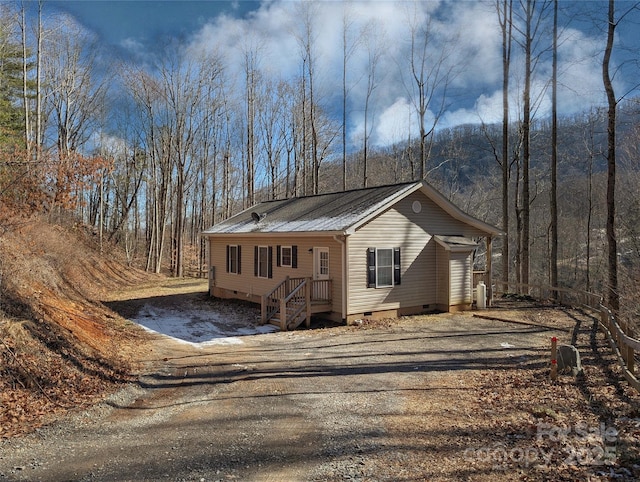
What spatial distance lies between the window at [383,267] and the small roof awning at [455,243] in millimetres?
1913

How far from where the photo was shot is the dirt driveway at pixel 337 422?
4.68m

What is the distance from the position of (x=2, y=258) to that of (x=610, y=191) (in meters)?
18.6

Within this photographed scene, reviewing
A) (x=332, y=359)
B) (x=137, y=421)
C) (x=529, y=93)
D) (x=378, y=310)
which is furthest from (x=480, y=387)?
(x=529, y=93)

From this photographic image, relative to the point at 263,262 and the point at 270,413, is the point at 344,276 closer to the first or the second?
the point at 263,262

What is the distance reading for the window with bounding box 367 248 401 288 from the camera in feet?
48.4

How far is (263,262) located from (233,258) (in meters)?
2.60

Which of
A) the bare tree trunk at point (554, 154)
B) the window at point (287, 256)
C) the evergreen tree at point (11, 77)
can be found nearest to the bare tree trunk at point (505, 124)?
the bare tree trunk at point (554, 154)

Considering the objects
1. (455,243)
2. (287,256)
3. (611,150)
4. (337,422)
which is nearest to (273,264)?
(287,256)

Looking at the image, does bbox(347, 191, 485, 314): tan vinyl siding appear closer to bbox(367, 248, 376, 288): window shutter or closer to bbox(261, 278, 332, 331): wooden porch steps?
bbox(367, 248, 376, 288): window shutter

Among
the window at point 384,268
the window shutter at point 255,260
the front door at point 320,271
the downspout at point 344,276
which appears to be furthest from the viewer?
the window shutter at point 255,260

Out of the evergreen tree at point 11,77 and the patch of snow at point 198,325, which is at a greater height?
the evergreen tree at point 11,77

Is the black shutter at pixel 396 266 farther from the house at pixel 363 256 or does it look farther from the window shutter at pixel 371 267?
the window shutter at pixel 371 267

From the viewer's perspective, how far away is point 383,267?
1510 cm

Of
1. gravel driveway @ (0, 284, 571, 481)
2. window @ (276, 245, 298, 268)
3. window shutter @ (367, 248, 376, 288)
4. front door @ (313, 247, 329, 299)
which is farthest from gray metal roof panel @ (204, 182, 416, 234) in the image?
gravel driveway @ (0, 284, 571, 481)
